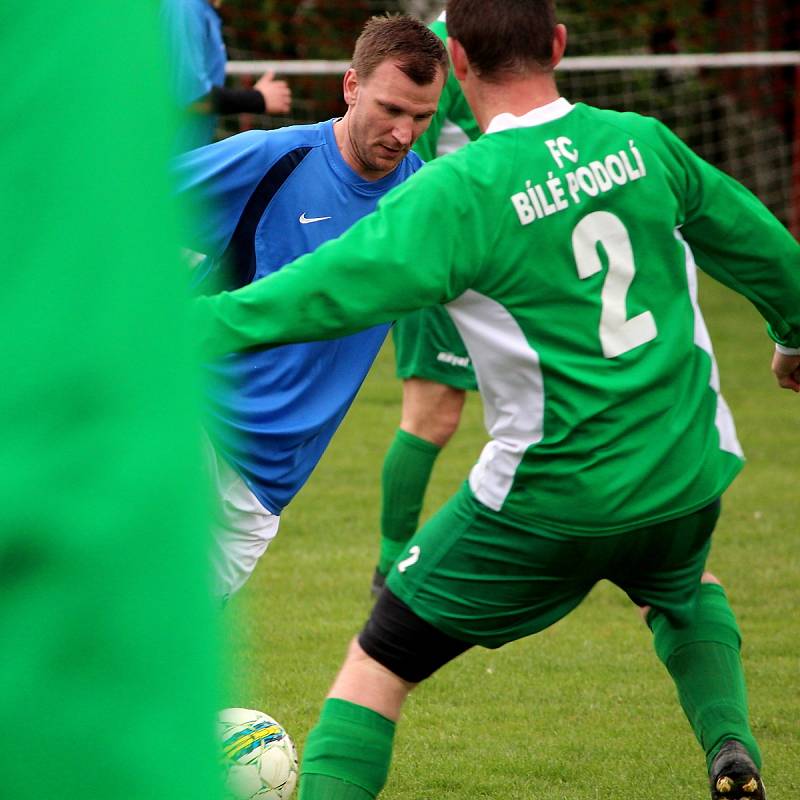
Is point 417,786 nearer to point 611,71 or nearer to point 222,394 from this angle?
point 222,394

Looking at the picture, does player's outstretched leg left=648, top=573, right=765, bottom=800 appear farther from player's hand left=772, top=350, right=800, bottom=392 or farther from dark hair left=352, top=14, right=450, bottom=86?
dark hair left=352, top=14, right=450, bottom=86

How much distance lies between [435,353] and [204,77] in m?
2.84

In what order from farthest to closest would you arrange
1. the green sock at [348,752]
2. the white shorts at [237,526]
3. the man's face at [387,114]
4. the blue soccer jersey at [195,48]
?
1. the blue soccer jersey at [195,48]
2. the white shorts at [237,526]
3. the man's face at [387,114]
4. the green sock at [348,752]

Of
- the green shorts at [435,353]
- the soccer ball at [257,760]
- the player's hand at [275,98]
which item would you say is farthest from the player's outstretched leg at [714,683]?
the player's hand at [275,98]

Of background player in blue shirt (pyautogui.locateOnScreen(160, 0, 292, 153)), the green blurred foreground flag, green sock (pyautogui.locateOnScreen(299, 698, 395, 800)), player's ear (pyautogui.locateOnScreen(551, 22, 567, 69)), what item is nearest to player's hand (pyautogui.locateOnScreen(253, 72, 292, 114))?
background player in blue shirt (pyautogui.locateOnScreen(160, 0, 292, 153))

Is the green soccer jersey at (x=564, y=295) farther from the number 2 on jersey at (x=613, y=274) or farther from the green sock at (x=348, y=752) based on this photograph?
the green sock at (x=348, y=752)

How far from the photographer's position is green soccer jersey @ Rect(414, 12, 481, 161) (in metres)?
5.23

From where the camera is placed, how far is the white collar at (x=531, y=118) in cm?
260

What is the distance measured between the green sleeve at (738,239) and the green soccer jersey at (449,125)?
2.39 m

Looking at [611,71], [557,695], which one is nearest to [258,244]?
[557,695]

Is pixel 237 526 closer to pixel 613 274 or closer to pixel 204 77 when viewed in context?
pixel 613 274

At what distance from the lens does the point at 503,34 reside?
2.61 metres

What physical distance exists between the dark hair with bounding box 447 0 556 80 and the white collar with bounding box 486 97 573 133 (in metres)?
0.09

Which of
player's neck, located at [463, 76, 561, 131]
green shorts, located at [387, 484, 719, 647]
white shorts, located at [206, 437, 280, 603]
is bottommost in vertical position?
white shorts, located at [206, 437, 280, 603]
